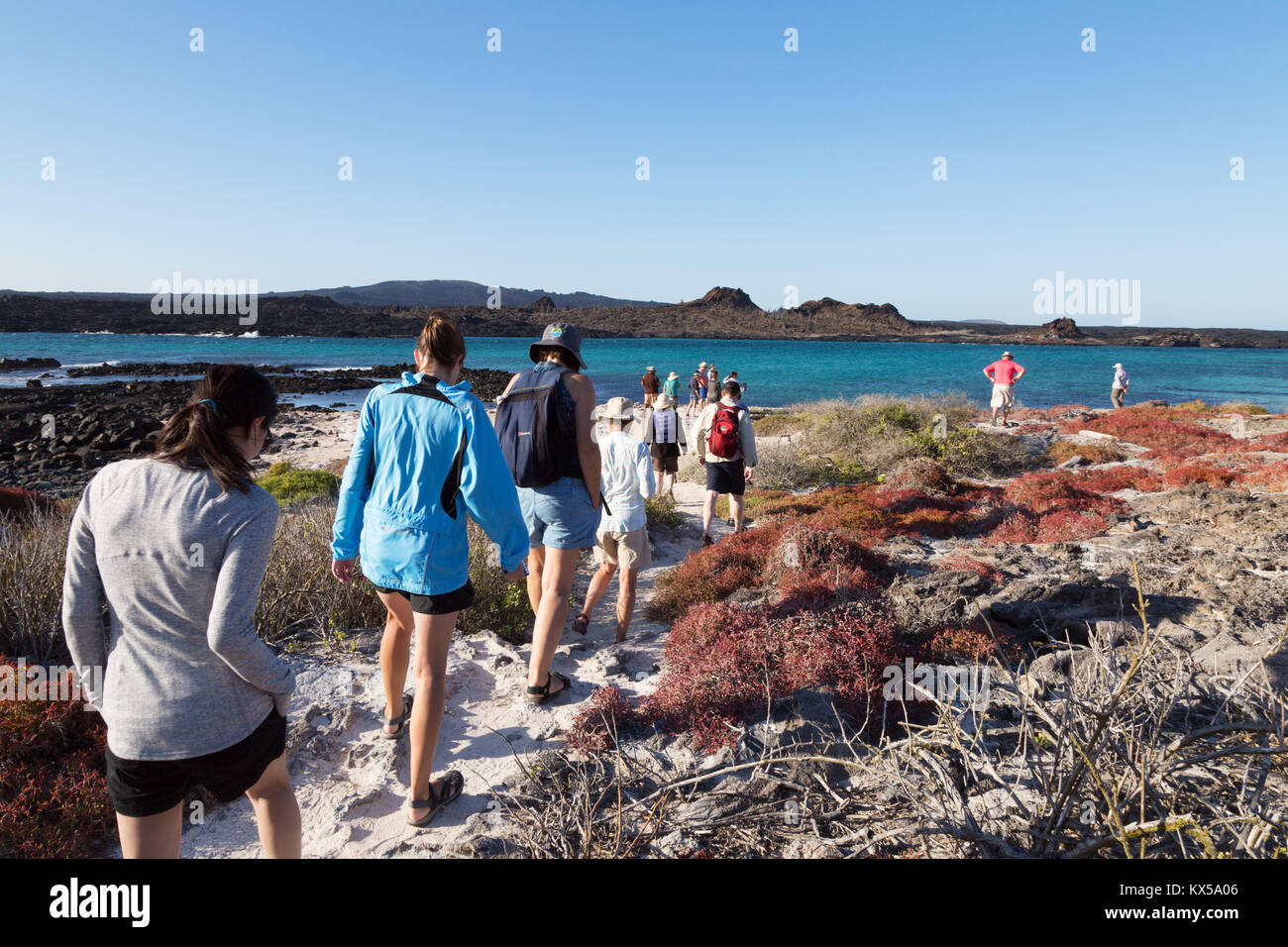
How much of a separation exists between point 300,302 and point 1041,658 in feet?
513

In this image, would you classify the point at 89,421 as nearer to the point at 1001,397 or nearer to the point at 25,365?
the point at 1001,397

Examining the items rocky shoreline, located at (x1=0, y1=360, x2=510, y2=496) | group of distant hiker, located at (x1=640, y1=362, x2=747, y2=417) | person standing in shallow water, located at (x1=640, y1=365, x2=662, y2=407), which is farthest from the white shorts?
rocky shoreline, located at (x1=0, y1=360, x2=510, y2=496)

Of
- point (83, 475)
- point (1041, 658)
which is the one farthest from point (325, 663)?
point (83, 475)

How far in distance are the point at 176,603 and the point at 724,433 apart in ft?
19.8

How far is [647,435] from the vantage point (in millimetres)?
10047

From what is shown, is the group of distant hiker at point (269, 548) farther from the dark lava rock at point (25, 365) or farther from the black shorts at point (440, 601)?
the dark lava rock at point (25, 365)

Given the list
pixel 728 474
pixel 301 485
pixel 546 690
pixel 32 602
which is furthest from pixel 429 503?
pixel 301 485

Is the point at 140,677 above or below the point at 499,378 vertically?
below

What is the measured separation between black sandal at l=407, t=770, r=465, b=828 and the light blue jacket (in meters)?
1.09

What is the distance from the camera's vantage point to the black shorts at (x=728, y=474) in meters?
7.58

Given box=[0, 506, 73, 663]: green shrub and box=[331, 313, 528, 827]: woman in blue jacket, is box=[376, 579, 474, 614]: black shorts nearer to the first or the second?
box=[331, 313, 528, 827]: woman in blue jacket

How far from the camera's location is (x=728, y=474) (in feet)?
24.9

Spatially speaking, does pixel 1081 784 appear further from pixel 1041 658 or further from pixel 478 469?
pixel 478 469

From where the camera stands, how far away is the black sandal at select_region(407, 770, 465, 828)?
3.12 meters
